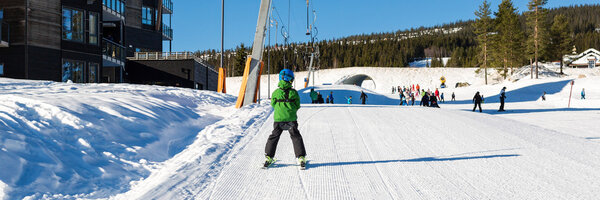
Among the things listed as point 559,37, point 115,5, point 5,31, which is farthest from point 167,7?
point 559,37

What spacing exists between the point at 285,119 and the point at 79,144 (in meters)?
2.90

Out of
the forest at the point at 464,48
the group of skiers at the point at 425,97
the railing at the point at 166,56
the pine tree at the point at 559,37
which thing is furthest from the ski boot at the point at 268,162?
the pine tree at the point at 559,37

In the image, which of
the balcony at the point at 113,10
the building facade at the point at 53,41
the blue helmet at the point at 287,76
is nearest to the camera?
the blue helmet at the point at 287,76

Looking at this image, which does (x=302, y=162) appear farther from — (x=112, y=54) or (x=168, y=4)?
(x=168, y=4)

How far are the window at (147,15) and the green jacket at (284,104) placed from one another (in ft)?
121

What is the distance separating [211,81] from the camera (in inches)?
1578

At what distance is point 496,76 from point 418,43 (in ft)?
331

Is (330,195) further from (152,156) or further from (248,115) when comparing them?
(248,115)

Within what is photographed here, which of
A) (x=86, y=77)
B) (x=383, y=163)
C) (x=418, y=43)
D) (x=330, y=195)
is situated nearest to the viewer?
(x=330, y=195)

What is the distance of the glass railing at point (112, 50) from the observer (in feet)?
82.1

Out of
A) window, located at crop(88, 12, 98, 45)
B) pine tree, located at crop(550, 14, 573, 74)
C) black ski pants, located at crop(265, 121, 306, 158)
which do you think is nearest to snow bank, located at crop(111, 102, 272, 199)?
black ski pants, located at crop(265, 121, 306, 158)

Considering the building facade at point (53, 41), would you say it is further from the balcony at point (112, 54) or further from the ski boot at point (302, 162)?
the ski boot at point (302, 162)

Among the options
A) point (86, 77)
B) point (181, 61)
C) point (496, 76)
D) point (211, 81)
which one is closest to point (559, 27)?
point (496, 76)

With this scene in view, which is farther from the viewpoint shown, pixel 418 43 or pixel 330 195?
pixel 418 43
